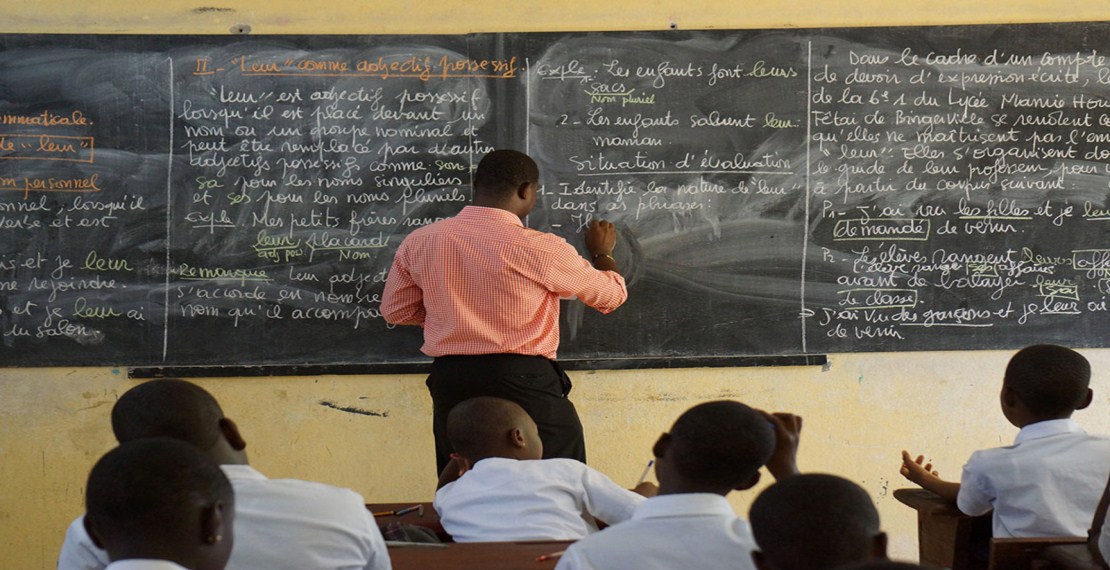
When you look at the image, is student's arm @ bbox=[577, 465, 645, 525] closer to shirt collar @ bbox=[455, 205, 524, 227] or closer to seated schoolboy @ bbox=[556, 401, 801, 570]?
seated schoolboy @ bbox=[556, 401, 801, 570]

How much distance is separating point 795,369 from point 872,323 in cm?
34

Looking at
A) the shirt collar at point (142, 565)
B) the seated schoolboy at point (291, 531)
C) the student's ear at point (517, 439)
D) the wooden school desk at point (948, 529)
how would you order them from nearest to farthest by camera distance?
the shirt collar at point (142, 565) < the seated schoolboy at point (291, 531) < the student's ear at point (517, 439) < the wooden school desk at point (948, 529)

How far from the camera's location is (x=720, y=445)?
2.08 m

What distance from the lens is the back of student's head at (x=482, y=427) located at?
2992 millimetres

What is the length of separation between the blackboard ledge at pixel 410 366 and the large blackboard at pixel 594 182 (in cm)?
3

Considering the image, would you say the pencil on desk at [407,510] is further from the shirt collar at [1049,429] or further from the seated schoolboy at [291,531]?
the shirt collar at [1049,429]

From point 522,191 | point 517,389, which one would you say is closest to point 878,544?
point 517,389

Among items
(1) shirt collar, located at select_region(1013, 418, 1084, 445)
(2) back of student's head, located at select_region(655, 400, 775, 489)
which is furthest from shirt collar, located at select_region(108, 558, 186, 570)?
(1) shirt collar, located at select_region(1013, 418, 1084, 445)

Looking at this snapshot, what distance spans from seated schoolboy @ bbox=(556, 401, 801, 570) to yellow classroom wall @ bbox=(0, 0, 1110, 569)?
2214 millimetres

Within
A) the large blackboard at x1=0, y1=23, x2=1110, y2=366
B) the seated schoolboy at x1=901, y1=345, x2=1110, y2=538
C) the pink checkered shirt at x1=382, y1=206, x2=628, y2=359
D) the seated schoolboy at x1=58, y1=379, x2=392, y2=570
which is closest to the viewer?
the seated schoolboy at x1=58, y1=379, x2=392, y2=570

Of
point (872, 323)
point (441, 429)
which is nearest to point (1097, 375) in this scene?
point (872, 323)

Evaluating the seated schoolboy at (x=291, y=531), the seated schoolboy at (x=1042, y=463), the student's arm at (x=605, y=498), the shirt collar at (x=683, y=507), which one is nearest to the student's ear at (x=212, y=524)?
the seated schoolboy at (x=291, y=531)

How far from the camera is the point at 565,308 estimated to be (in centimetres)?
441

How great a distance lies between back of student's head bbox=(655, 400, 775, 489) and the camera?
6.78 feet
